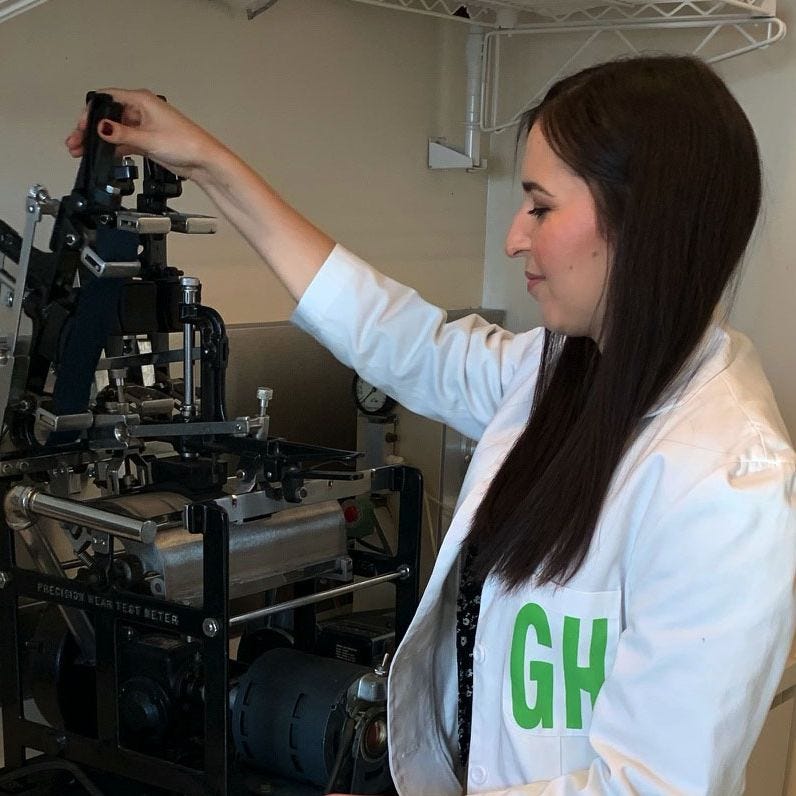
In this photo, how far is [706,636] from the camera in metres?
0.75

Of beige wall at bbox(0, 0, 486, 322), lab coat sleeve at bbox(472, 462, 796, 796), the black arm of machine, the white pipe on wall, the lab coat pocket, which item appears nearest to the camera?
lab coat sleeve at bbox(472, 462, 796, 796)

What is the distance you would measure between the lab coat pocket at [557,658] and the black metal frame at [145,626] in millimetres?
271

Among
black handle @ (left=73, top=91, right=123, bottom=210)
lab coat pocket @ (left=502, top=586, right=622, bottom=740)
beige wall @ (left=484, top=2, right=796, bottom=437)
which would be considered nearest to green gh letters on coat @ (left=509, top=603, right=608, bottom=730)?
lab coat pocket @ (left=502, top=586, right=622, bottom=740)

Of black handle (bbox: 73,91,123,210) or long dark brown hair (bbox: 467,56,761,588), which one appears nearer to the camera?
long dark brown hair (bbox: 467,56,761,588)

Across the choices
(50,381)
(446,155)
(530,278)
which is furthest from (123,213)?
(446,155)

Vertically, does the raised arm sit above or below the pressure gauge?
above

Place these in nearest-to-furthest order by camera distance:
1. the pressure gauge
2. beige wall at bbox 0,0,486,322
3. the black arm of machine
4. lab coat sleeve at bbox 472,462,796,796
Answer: lab coat sleeve at bbox 472,462,796,796 → the black arm of machine → beige wall at bbox 0,0,486,322 → the pressure gauge

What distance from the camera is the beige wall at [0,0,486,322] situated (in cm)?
141

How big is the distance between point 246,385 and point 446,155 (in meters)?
0.72

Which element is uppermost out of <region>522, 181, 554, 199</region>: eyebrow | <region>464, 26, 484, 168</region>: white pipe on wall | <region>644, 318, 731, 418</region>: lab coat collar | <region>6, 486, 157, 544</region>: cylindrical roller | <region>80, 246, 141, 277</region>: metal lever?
<region>464, 26, 484, 168</region>: white pipe on wall

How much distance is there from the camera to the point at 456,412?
1237 mm

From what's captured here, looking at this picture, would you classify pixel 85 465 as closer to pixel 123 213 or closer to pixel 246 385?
pixel 123 213

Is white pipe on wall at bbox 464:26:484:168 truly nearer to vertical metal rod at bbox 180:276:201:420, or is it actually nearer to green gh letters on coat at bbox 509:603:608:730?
vertical metal rod at bbox 180:276:201:420

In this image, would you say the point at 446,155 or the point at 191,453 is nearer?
the point at 191,453
